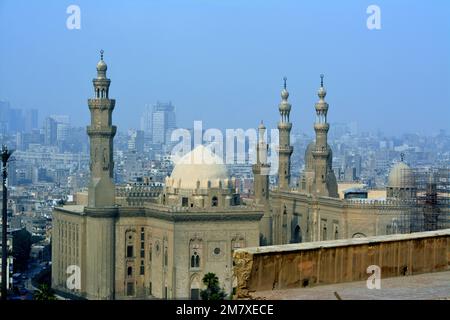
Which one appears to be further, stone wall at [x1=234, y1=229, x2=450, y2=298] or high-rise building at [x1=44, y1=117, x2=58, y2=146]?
high-rise building at [x1=44, y1=117, x2=58, y2=146]

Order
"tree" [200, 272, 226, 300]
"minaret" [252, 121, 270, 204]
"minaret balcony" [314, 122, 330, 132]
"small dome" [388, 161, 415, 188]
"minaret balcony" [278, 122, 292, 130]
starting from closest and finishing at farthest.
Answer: "tree" [200, 272, 226, 300] → "small dome" [388, 161, 415, 188] → "minaret" [252, 121, 270, 204] → "minaret balcony" [314, 122, 330, 132] → "minaret balcony" [278, 122, 292, 130]

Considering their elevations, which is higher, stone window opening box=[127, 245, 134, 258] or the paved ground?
the paved ground

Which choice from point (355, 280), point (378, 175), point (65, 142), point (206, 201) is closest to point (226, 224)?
point (206, 201)

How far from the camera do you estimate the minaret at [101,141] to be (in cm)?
3120

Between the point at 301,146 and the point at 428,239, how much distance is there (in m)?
47.7

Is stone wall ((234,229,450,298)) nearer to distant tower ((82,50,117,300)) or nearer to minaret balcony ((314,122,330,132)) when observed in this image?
distant tower ((82,50,117,300))

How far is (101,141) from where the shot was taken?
1233 inches

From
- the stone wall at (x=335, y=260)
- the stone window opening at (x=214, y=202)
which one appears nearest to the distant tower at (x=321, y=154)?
the stone window opening at (x=214, y=202)

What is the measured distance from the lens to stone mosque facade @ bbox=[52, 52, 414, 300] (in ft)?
99.9

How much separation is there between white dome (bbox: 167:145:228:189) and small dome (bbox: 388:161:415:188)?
4.77 metres

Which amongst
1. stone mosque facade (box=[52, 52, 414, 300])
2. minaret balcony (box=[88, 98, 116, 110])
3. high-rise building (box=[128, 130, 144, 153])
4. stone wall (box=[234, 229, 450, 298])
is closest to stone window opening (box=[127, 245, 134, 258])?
stone mosque facade (box=[52, 52, 414, 300])

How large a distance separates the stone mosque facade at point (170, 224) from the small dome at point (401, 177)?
0.09 feet

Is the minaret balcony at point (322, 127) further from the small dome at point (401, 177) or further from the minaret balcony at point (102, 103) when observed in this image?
the minaret balcony at point (102, 103)

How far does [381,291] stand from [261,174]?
27.2 meters
